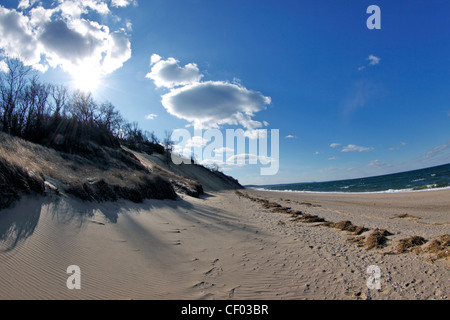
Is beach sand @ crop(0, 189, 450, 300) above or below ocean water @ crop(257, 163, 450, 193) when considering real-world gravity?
above

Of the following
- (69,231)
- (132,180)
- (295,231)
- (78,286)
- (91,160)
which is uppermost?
(91,160)

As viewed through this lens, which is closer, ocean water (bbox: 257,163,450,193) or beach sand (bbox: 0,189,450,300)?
beach sand (bbox: 0,189,450,300)

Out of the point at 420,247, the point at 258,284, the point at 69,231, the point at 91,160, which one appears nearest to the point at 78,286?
the point at 69,231

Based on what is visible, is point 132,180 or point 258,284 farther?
point 132,180

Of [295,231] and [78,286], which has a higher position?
[78,286]

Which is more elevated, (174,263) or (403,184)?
(174,263)

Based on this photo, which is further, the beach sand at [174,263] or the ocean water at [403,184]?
the ocean water at [403,184]

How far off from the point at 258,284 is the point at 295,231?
5120 mm

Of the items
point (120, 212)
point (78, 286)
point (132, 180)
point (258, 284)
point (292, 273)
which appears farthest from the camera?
point (132, 180)

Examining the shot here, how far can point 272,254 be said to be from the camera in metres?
6.15

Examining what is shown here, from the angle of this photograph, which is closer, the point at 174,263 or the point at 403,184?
the point at 174,263

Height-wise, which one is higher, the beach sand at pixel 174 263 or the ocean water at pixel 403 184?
the beach sand at pixel 174 263
